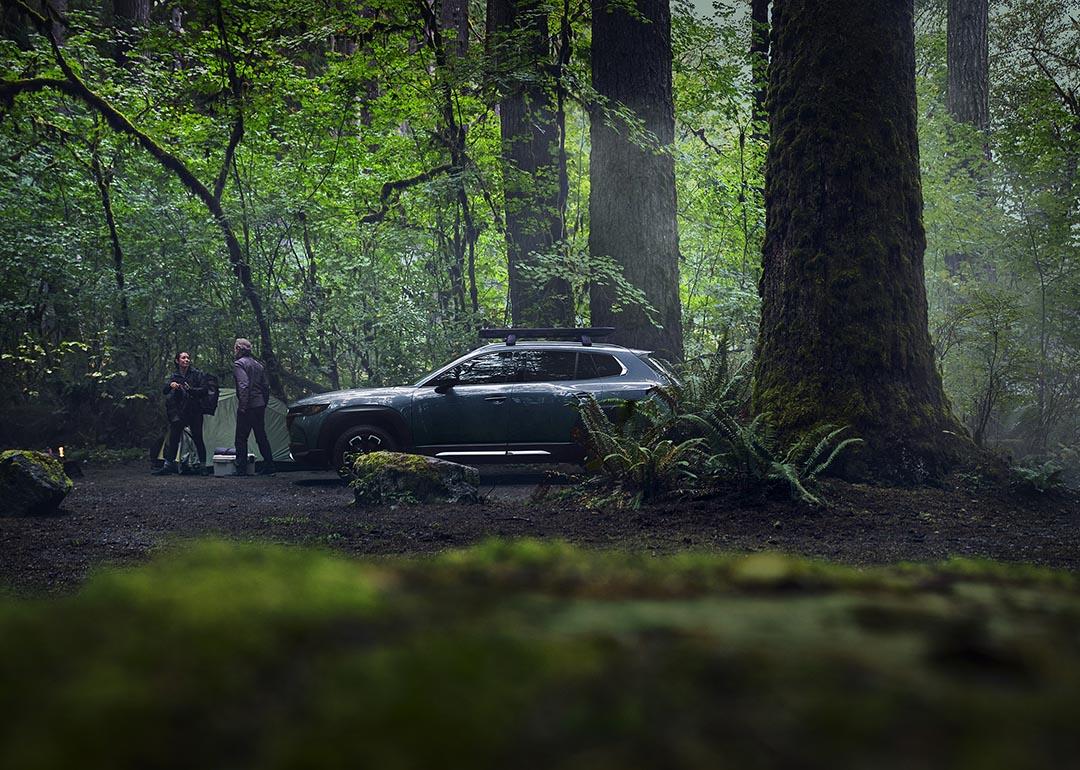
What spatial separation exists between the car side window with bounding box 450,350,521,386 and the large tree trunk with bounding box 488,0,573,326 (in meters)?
2.56

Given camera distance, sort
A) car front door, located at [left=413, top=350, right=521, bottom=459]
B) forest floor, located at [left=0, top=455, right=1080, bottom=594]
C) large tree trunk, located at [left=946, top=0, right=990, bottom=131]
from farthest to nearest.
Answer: large tree trunk, located at [left=946, top=0, right=990, bottom=131] < car front door, located at [left=413, top=350, right=521, bottom=459] < forest floor, located at [left=0, top=455, right=1080, bottom=594]

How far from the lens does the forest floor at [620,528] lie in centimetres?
702

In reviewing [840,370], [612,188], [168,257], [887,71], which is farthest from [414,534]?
[168,257]

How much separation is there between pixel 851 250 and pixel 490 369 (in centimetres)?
635

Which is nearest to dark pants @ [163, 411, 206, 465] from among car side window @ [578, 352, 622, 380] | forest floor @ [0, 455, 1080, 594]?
forest floor @ [0, 455, 1080, 594]

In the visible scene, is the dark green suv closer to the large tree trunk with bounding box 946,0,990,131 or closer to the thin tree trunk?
the thin tree trunk

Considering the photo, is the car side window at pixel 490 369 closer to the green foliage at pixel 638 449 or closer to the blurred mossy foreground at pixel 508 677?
the green foliage at pixel 638 449

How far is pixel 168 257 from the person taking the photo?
58.1ft

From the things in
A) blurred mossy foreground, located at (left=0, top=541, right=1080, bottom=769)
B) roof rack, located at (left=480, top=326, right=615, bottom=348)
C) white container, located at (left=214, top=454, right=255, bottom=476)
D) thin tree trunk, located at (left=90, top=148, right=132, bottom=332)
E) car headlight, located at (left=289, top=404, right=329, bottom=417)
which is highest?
thin tree trunk, located at (left=90, top=148, right=132, bottom=332)

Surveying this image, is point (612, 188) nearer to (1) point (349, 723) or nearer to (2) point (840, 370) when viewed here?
(2) point (840, 370)

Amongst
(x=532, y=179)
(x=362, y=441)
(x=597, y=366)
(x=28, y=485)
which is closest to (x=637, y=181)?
(x=532, y=179)

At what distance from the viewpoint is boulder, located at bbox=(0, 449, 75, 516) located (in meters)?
10.1

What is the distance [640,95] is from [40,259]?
35.9 feet

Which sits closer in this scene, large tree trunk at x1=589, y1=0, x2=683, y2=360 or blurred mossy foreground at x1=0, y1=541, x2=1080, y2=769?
blurred mossy foreground at x1=0, y1=541, x2=1080, y2=769
